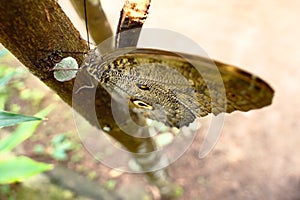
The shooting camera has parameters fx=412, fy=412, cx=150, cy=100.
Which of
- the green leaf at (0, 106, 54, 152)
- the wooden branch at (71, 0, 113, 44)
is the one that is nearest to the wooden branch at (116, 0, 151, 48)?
the wooden branch at (71, 0, 113, 44)

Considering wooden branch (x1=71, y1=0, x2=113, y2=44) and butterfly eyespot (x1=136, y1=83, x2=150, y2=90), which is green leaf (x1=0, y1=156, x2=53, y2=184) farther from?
butterfly eyespot (x1=136, y1=83, x2=150, y2=90)

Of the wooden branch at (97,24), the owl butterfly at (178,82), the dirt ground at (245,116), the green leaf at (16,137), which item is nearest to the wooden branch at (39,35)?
the owl butterfly at (178,82)

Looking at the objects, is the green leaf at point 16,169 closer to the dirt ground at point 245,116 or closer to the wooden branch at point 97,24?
the dirt ground at point 245,116

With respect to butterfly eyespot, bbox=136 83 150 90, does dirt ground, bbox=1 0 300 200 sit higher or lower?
lower

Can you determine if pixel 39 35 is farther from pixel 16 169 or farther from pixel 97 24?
pixel 16 169

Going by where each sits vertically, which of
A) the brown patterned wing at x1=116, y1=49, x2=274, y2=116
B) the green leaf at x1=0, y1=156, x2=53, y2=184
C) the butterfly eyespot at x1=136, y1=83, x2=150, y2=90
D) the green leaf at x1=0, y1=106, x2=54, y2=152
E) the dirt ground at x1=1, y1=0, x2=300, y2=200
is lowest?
the dirt ground at x1=1, y1=0, x2=300, y2=200

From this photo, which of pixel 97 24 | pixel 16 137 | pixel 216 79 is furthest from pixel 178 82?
pixel 16 137

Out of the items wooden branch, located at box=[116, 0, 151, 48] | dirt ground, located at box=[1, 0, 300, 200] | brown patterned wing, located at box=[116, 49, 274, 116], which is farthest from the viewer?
dirt ground, located at box=[1, 0, 300, 200]
